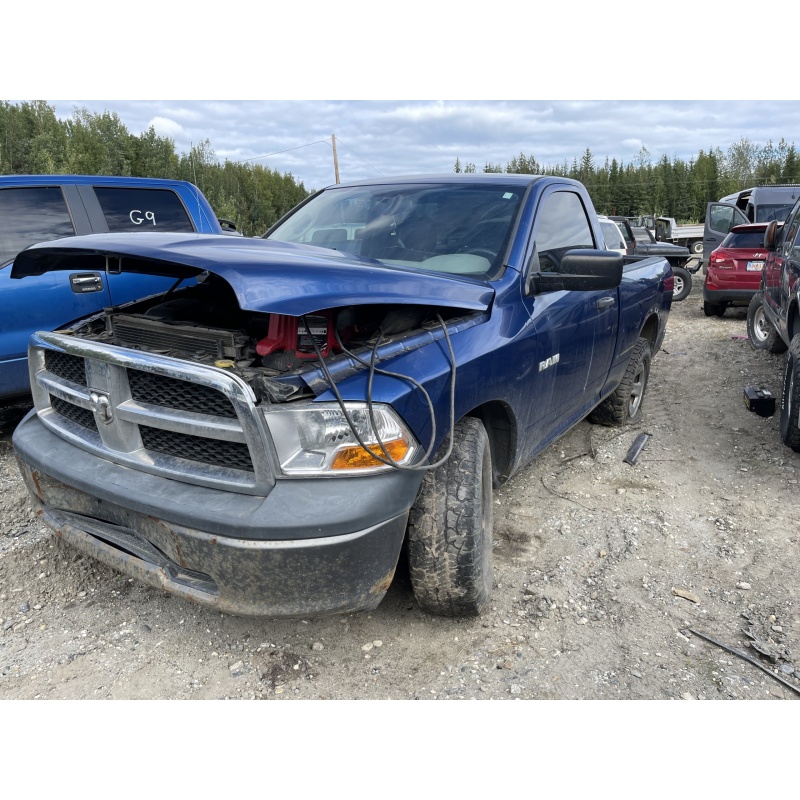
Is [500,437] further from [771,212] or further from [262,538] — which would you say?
[771,212]

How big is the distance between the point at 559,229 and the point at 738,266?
7.84 m

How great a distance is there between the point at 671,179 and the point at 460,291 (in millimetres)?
59044

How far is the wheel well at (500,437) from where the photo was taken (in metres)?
2.88

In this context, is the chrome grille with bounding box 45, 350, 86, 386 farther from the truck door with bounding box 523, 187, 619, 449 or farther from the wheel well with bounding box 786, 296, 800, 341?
the wheel well with bounding box 786, 296, 800, 341

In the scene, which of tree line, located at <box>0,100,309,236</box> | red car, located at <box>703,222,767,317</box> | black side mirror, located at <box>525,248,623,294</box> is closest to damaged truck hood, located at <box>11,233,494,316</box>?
black side mirror, located at <box>525,248,623,294</box>

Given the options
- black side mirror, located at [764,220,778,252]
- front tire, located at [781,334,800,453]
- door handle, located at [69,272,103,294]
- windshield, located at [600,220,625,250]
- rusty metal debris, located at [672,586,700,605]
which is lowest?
rusty metal debris, located at [672,586,700,605]

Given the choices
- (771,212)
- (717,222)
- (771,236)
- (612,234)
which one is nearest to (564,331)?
(771,236)

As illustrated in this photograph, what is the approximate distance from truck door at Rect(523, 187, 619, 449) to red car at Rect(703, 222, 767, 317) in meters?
7.18

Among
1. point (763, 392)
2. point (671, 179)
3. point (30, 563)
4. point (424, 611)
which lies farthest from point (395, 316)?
point (671, 179)

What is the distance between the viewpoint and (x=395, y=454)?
2.07 metres

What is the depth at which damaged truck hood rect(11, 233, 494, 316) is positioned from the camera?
1886 millimetres

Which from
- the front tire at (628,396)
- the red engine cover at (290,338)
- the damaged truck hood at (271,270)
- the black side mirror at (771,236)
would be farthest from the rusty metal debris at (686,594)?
the black side mirror at (771,236)

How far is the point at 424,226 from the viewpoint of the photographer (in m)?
3.31

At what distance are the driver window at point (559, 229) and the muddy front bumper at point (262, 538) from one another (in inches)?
68.4
